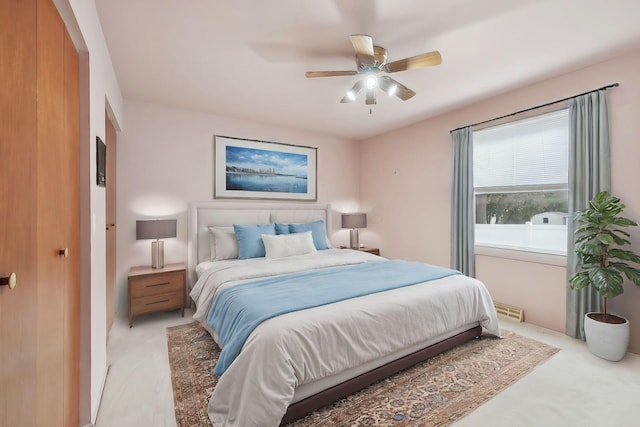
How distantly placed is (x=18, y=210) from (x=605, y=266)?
3.91 meters

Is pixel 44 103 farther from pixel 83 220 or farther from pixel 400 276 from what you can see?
pixel 400 276

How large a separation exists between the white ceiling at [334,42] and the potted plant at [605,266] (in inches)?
54.3

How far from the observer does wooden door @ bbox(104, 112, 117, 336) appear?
284cm

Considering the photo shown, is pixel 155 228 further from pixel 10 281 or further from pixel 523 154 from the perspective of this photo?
pixel 523 154

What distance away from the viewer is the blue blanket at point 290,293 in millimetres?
1850

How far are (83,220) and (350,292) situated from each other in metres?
1.81

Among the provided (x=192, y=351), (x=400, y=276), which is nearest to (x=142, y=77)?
(x=192, y=351)

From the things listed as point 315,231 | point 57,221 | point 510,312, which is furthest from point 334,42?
point 510,312

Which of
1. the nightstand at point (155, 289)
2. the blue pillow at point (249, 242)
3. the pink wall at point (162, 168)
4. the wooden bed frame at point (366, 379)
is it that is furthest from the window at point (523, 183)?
the nightstand at point (155, 289)

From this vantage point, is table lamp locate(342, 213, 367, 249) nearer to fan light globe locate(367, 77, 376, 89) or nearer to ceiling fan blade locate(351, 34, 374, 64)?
fan light globe locate(367, 77, 376, 89)

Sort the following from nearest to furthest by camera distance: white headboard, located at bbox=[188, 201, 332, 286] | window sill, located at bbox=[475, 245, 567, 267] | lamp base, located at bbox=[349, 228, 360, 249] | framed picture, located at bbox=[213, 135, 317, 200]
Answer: window sill, located at bbox=[475, 245, 567, 267], white headboard, located at bbox=[188, 201, 332, 286], framed picture, located at bbox=[213, 135, 317, 200], lamp base, located at bbox=[349, 228, 360, 249]

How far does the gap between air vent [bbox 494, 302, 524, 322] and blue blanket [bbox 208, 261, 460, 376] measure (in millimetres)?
1143

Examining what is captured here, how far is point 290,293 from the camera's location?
2.21m

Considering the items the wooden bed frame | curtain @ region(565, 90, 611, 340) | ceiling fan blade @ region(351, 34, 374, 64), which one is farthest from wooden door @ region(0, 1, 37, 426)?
curtain @ region(565, 90, 611, 340)
